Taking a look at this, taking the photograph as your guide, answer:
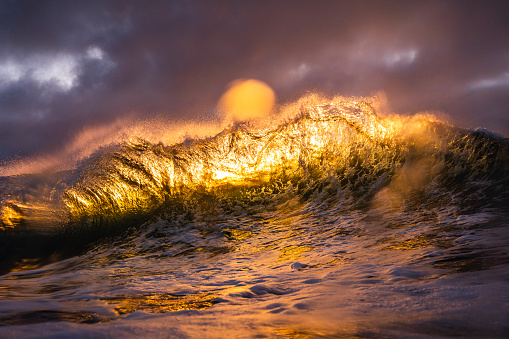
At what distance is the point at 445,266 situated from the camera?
2.33 metres

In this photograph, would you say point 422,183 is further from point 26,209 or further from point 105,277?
point 26,209

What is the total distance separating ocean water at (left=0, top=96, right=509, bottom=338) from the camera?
164 centimetres

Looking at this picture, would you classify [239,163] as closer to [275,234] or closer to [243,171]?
[243,171]

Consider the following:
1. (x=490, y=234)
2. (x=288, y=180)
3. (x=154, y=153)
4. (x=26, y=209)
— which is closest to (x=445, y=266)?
(x=490, y=234)

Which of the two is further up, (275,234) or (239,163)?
(239,163)

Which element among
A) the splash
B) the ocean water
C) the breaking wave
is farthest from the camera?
the splash

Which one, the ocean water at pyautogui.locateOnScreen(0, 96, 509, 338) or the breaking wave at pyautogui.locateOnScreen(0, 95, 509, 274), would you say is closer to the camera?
the ocean water at pyautogui.locateOnScreen(0, 96, 509, 338)

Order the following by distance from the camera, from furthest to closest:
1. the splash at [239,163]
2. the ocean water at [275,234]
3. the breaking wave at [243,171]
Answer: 1. the splash at [239,163]
2. the breaking wave at [243,171]
3. the ocean water at [275,234]

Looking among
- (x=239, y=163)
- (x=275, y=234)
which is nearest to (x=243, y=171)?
(x=239, y=163)

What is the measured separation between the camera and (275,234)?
17.6 feet

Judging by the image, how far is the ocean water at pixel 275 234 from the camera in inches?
64.4

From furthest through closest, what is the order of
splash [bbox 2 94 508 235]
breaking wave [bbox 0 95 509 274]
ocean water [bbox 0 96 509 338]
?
1. splash [bbox 2 94 508 235]
2. breaking wave [bbox 0 95 509 274]
3. ocean water [bbox 0 96 509 338]

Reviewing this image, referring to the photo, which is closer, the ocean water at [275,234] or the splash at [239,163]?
the ocean water at [275,234]

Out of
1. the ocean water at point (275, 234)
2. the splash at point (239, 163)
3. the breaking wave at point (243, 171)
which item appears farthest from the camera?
the splash at point (239, 163)
